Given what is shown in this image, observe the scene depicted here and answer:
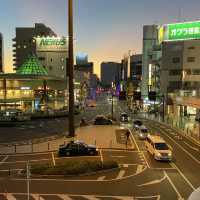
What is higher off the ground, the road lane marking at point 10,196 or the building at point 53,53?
the building at point 53,53

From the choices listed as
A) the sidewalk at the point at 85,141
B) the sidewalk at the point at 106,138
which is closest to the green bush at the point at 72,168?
the sidewalk at the point at 85,141

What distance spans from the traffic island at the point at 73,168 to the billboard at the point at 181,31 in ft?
209

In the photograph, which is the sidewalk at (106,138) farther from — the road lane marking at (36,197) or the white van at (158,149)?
the road lane marking at (36,197)

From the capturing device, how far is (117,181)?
23.3 metres

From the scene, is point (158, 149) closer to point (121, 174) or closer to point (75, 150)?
point (121, 174)

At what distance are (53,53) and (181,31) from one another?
180ft

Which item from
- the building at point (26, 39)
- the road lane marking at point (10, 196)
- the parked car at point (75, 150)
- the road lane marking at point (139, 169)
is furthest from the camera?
the building at point (26, 39)

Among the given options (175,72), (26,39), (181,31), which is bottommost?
(175,72)

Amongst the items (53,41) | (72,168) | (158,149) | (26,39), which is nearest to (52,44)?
(53,41)

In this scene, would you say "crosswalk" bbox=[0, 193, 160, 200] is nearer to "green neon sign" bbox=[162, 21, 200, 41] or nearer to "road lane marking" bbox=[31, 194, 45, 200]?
"road lane marking" bbox=[31, 194, 45, 200]

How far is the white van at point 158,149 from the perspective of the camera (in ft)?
97.3

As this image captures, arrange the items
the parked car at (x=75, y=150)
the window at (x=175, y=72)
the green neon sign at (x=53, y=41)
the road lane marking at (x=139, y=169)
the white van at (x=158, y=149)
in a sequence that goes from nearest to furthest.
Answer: the road lane marking at (x=139, y=169), the white van at (x=158, y=149), the parked car at (x=75, y=150), the window at (x=175, y=72), the green neon sign at (x=53, y=41)

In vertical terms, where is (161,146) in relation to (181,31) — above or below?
below

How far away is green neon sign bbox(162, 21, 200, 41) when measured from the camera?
82369mm
